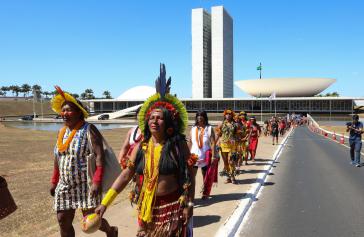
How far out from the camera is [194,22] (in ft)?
493

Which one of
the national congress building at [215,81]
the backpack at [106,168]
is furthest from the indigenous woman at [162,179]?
the national congress building at [215,81]

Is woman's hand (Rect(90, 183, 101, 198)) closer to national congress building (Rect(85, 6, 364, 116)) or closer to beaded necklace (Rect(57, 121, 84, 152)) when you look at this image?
beaded necklace (Rect(57, 121, 84, 152))

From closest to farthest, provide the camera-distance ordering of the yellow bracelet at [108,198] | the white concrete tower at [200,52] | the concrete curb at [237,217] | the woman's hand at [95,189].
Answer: the yellow bracelet at [108,198] < the woman's hand at [95,189] < the concrete curb at [237,217] < the white concrete tower at [200,52]

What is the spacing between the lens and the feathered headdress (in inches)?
140

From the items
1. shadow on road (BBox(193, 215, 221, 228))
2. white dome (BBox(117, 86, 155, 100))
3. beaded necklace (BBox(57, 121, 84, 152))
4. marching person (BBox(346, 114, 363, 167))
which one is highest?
white dome (BBox(117, 86, 155, 100))

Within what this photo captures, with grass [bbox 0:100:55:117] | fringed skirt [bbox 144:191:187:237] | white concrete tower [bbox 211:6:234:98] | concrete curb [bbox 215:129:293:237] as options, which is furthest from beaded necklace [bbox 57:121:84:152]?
white concrete tower [bbox 211:6:234:98]

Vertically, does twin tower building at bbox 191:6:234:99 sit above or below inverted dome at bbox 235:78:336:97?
above

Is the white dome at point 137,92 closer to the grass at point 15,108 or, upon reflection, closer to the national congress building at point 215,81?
the national congress building at point 215,81

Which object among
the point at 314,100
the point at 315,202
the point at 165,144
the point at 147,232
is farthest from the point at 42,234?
the point at 314,100

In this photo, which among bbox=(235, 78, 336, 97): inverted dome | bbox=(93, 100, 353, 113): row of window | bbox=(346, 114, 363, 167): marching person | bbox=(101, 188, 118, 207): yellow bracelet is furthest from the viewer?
bbox=(235, 78, 336, 97): inverted dome

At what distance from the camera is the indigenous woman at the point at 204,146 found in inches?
273

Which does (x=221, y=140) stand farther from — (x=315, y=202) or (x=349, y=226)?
(x=349, y=226)

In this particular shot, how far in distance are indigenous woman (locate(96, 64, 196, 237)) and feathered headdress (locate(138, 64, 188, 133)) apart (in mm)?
50

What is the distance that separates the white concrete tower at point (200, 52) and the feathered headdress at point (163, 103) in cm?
14691
